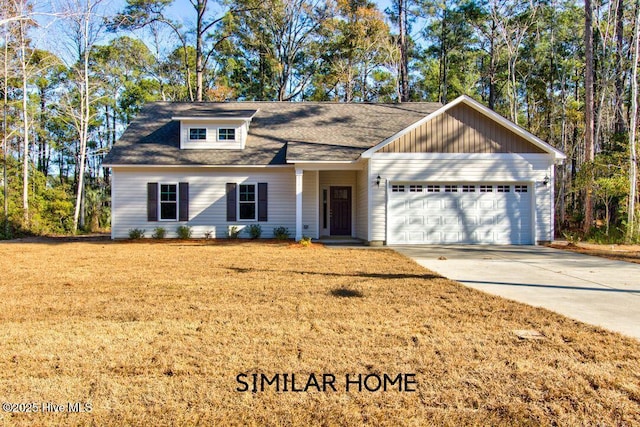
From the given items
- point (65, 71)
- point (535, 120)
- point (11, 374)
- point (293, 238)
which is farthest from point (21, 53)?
point (535, 120)

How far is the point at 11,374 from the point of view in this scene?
3.39 meters

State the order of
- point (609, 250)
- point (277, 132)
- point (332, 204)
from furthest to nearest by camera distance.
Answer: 1. point (277, 132)
2. point (332, 204)
3. point (609, 250)

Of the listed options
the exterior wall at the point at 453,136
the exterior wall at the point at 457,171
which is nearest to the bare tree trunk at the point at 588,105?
the exterior wall at the point at 457,171

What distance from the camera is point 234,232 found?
54.9 ft

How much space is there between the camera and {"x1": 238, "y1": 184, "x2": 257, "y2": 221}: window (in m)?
17.0

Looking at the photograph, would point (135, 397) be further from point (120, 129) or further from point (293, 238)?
point (120, 129)

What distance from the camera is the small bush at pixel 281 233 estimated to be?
1656cm

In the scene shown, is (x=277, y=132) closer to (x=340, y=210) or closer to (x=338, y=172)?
(x=338, y=172)

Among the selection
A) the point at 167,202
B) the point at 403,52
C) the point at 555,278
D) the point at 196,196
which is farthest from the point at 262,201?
the point at 403,52

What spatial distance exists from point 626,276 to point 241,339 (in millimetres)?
7391

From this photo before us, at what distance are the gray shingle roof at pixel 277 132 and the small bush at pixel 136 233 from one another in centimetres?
246

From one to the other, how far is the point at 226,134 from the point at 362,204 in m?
6.03

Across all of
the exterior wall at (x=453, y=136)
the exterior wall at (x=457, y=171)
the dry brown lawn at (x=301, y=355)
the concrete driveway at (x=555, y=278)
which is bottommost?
the concrete driveway at (x=555, y=278)

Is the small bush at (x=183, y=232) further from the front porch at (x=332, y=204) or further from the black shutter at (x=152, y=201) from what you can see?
the front porch at (x=332, y=204)
